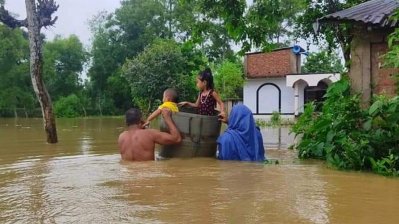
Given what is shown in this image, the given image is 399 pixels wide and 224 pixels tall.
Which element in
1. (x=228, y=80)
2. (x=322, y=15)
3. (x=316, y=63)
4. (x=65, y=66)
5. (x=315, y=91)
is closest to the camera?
(x=322, y=15)

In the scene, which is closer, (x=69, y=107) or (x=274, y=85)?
(x=274, y=85)

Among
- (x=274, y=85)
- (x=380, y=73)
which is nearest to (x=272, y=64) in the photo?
(x=274, y=85)

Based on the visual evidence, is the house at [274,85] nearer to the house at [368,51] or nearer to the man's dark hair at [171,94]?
the house at [368,51]

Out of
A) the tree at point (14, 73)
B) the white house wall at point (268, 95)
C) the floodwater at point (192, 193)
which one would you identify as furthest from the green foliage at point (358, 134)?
the tree at point (14, 73)

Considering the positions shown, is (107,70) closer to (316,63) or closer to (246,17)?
(316,63)

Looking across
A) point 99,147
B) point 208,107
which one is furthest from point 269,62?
point 208,107

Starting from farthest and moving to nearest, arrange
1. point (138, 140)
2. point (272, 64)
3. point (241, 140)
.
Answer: point (272, 64)
point (241, 140)
point (138, 140)

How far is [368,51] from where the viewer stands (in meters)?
8.90

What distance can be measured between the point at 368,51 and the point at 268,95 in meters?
23.0

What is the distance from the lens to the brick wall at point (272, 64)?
3102cm

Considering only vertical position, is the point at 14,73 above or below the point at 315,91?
above

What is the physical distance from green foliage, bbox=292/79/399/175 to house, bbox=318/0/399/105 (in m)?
0.62

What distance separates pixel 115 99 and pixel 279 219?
48295mm

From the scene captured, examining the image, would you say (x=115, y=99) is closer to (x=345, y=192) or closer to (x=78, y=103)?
(x=78, y=103)
